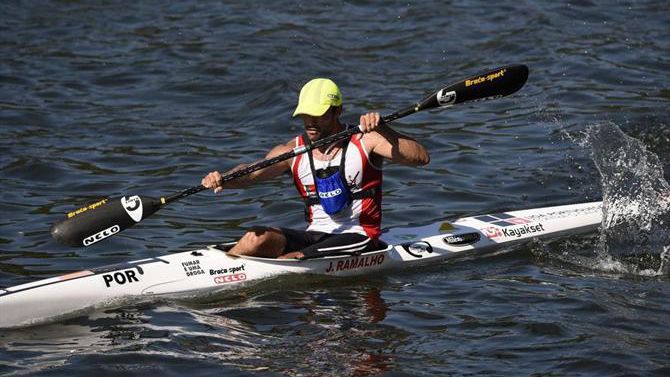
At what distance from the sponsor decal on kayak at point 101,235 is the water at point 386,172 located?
69cm

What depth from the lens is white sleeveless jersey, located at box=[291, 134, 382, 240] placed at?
883 cm

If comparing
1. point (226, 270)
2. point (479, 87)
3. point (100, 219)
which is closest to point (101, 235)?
point (100, 219)

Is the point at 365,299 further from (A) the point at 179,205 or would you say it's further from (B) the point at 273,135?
(B) the point at 273,135

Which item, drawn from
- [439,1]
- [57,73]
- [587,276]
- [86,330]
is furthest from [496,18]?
[86,330]

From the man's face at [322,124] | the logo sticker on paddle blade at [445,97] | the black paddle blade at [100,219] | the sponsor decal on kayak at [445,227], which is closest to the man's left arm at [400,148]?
the man's face at [322,124]

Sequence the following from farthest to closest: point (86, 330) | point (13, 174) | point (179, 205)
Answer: point (13, 174)
point (179, 205)
point (86, 330)

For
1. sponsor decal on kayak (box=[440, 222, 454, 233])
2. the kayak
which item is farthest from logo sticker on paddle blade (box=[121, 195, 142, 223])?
sponsor decal on kayak (box=[440, 222, 454, 233])

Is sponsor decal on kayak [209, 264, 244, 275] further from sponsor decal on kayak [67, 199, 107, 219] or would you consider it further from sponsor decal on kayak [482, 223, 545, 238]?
sponsor decal on kayak [482, 223, 545, 238]

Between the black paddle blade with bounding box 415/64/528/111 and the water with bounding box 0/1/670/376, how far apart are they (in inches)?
55.8

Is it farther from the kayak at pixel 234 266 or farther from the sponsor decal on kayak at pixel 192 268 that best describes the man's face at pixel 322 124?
the sponsor decal on kayak at pixel 192 268

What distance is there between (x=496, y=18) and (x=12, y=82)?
7.52 meters

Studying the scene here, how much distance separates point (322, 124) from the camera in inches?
340

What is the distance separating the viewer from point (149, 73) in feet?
54.2

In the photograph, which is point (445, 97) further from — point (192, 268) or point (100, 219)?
point (100, 219)
